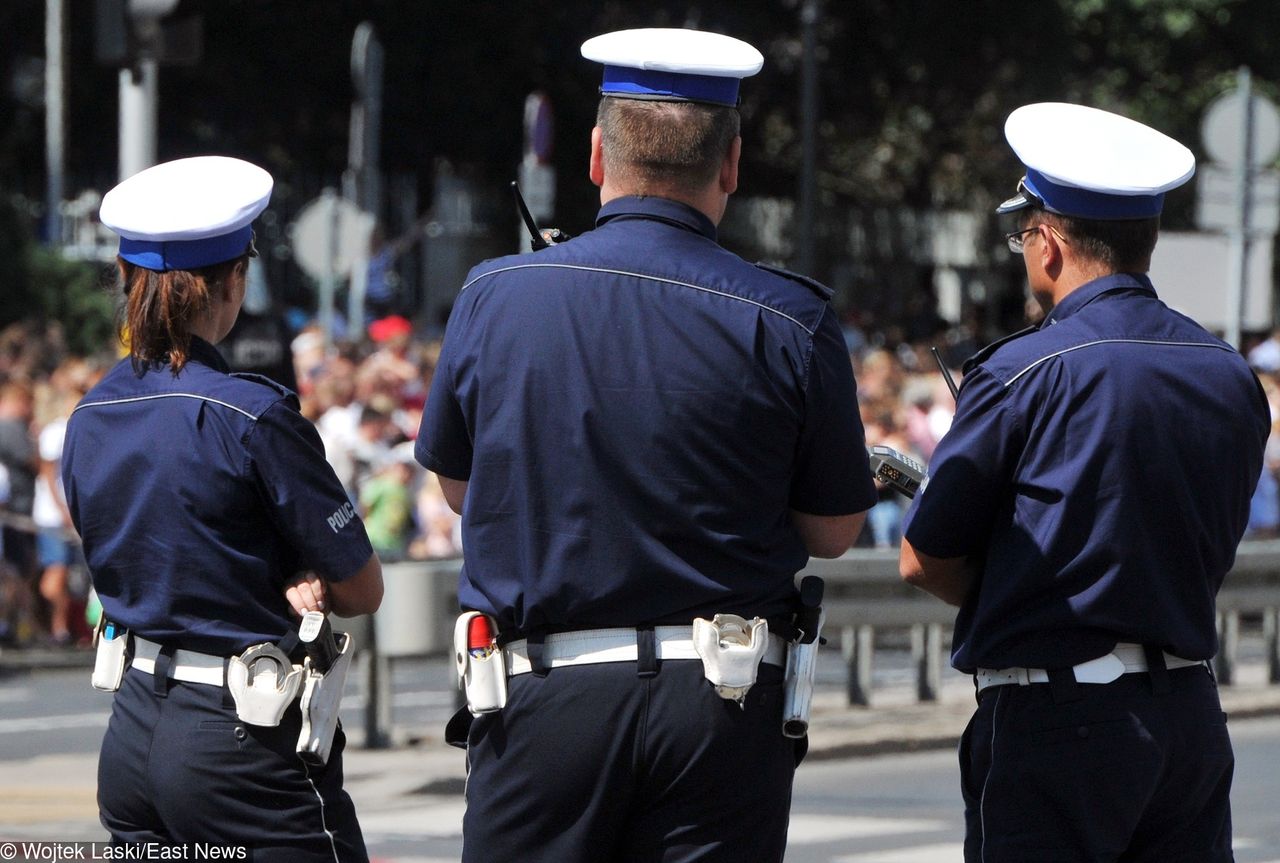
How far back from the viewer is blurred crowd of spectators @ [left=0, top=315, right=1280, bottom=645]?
13.7 meters

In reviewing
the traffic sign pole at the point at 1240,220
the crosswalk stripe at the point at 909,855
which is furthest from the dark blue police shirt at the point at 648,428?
the traffic sign pole at the point at 1240,220

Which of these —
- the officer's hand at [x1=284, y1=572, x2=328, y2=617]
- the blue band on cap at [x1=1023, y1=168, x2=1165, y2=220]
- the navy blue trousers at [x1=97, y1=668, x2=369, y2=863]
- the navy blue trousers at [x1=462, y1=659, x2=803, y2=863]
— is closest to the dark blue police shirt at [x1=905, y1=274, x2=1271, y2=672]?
the blue band on cap at [x1=1023, y1=168, x2=1165, y2=220]

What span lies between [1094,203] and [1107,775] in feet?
3.43

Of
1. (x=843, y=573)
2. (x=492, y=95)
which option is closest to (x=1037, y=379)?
(x=843, y=573)

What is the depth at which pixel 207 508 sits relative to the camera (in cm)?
403

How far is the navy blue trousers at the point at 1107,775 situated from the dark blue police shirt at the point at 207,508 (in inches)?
49.4

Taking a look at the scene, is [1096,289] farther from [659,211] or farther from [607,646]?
[607,646]

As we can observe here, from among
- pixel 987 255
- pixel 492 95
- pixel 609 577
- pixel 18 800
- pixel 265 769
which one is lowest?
pixel 987 255

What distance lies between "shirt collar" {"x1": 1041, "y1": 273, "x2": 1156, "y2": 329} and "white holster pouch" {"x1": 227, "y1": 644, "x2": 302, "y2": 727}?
154 cm

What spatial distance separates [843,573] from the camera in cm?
1175

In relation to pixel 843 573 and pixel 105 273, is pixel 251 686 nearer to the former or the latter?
pixel 105 273

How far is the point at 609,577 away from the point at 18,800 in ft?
19.3

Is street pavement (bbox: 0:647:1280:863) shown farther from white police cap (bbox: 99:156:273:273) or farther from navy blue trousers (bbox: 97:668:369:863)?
white police cap (bbox: 99:156:273:273)

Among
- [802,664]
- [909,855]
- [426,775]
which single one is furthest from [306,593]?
[426,775]
